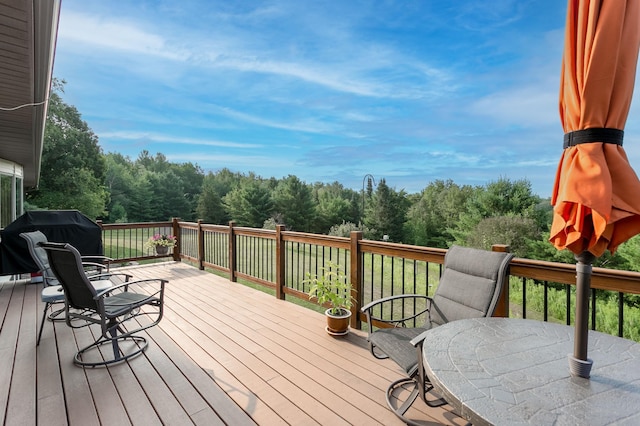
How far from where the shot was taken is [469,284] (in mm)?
2375

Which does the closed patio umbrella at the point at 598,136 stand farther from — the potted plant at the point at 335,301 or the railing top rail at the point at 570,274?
the potted plant at the point at 335,301

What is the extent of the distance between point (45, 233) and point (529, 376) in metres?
6.47

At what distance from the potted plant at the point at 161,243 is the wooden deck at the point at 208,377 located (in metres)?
3.14

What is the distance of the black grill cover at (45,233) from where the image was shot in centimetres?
502

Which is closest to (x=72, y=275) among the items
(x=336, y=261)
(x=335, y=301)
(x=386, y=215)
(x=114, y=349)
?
(x=114, y=349)

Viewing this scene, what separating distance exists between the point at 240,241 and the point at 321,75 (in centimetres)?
1457

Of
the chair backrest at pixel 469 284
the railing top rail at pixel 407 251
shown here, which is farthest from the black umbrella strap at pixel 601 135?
the railing top rail at pixel 407 251

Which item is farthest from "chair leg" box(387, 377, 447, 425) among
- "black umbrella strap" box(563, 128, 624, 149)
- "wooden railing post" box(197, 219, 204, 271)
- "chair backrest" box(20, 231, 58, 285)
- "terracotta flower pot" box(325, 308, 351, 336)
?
"wooden railing post" box(197, 219, 204, 271)

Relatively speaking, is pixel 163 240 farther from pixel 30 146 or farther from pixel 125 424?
pixel 125 424

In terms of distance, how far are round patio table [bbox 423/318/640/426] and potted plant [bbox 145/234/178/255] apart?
22.3ft

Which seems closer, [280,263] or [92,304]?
[92,304]

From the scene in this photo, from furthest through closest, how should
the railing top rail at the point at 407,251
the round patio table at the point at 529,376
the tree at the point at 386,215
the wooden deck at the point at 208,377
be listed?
the tree at the point at 386,215, the railing top rail at the point at 407,251, the wooden deck at the point at 208,377, the round patio table at the point at 529,376

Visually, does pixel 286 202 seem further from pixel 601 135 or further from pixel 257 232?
pixel 601 135

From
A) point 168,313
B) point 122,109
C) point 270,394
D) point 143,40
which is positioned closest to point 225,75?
point 143,40
